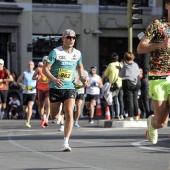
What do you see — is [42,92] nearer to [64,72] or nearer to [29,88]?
[29,88]

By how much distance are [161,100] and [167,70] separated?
1.29 feet

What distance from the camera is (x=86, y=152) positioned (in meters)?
12.9

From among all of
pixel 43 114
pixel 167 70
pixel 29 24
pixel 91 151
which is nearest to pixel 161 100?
pixel 167 70

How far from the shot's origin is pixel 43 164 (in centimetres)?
1096

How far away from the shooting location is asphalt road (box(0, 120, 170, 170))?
1087 cm

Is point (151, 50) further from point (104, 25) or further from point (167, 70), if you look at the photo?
point (104, 25)

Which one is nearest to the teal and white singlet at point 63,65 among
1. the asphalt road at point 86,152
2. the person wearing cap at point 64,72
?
the person wearing cap at point 64,72

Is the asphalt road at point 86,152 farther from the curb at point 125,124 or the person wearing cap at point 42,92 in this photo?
the person wearing cap at point 42,92

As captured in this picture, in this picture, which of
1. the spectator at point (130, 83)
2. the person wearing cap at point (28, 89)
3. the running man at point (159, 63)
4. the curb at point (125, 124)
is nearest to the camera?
the running man at point (159, 63)

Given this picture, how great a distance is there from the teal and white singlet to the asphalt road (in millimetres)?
1120

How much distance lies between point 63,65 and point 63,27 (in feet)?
75.0

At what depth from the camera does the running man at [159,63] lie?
9713mm

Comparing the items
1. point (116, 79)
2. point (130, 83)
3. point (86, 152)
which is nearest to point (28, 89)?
point (116, 79)

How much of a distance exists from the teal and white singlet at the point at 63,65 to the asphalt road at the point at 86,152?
1.12 meters
